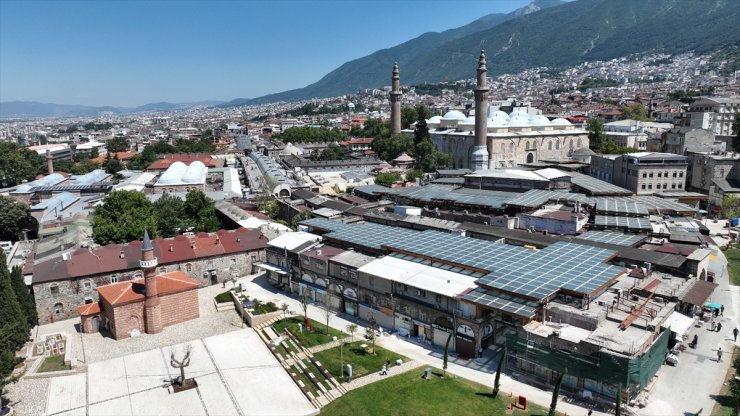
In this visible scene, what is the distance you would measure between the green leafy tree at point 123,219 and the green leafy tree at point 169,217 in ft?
2.57

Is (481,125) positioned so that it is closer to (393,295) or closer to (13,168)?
(393,295)

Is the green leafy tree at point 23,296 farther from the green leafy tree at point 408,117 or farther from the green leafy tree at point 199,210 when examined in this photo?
the green leafy tree at point 408,117

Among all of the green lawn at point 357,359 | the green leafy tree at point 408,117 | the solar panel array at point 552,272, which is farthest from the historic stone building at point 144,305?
the green leafy tree at point 408,117

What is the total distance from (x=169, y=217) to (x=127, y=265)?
12169 mm

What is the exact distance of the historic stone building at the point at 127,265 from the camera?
3134 centimetres

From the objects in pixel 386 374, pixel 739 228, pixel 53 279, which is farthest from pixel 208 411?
pixel 739 228

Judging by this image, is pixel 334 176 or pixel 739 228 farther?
pixel 334 176

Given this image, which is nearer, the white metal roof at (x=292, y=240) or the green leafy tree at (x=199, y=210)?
the white metal roof at (x=292, y=240)

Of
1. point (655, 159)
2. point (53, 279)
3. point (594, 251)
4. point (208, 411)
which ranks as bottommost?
point (208, 411)

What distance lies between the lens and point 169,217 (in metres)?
45.5

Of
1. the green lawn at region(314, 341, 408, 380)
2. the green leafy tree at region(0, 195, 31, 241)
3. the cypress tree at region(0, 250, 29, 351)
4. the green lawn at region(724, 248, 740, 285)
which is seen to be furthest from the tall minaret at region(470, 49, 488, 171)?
the cypress tree at region(0, 250, 29, 351)

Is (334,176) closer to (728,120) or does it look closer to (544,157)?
(544,157)

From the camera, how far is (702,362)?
75.2ft

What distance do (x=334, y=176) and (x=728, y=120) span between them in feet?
199
